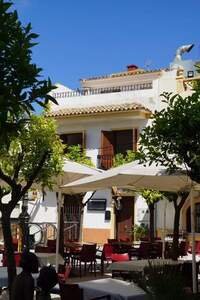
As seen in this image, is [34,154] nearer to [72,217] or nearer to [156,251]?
[156,251]

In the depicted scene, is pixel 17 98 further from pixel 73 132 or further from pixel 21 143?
pixel 73 132

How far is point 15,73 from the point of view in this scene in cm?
378

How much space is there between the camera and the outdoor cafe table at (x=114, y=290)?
6.19 meters

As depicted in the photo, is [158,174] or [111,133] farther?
[111,133]

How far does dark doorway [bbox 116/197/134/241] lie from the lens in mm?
24784

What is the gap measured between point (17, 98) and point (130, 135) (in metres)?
21.4

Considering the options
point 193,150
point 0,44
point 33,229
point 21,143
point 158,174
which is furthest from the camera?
point 33,229

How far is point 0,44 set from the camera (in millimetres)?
3652

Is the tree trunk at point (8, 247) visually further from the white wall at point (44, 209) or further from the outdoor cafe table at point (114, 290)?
the white wall at point (44, 209)

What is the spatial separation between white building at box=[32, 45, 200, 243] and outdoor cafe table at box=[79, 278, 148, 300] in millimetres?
16634

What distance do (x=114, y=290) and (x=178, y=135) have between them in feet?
6.68

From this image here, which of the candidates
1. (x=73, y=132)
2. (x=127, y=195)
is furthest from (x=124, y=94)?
(x=127, y=195)

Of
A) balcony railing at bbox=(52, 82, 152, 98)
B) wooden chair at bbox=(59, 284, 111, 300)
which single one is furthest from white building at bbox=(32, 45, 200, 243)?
wooden chair at bbox=(59, 284, 111, 300)

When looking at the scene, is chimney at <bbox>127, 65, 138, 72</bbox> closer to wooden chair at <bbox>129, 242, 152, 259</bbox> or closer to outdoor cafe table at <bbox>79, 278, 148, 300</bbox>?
wooden chair at <bbox>129, 242, 152, 259</bbox>
